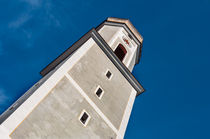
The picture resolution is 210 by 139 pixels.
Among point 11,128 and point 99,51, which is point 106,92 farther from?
point 11,128

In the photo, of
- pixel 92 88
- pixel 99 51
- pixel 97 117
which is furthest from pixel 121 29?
pixel 97 117

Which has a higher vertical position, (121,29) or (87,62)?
(121,29)

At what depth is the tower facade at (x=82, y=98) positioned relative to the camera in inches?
380

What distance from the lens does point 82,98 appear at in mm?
12188

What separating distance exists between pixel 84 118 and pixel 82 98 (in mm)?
1037

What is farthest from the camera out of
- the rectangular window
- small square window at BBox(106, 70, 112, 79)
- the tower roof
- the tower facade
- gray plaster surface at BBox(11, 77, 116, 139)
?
the tower roof

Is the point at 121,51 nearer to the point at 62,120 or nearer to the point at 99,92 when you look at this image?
the point at 99,92

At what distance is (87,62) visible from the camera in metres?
14.2

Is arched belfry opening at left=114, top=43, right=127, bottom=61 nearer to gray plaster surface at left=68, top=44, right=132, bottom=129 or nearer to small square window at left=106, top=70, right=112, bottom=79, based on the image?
gray plaster surface at left=68, top=44, right=132, bottom=129

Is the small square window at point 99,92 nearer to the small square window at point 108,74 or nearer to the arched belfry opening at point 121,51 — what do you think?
the small square window at point 108,74

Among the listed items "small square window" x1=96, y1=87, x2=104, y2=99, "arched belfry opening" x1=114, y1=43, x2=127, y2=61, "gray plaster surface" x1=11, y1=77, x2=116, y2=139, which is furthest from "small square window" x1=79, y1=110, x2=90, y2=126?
"arched belfry opening" x1=114, y1=43, x2=127, y2=61

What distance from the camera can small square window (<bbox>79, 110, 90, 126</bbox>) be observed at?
1140 centimetres

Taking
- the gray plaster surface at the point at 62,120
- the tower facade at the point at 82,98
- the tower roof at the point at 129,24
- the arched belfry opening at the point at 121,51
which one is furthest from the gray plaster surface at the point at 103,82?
the tower roof at the point at 129,24

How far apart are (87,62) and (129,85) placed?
3.99 meters
